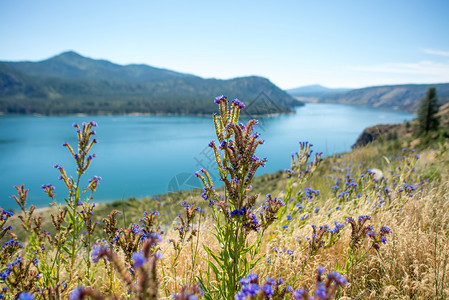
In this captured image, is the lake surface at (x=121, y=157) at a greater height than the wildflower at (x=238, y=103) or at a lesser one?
lesser

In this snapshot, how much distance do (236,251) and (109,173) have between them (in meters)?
41.3

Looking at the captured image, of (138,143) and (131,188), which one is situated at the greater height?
(138,143)

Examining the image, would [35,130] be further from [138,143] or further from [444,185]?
[444,185]

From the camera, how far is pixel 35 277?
5.82ft

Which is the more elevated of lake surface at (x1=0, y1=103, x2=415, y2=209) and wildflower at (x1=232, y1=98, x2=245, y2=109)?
wildflower at (x1=232, y1=98, x2=245, y2=109)

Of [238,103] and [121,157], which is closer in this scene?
[238,103]

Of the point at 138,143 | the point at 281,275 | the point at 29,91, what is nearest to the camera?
the point at 281,275

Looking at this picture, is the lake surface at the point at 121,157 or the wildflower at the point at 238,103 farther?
the lake surface at the point at 121,157

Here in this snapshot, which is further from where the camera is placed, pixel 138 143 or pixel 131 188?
pixel 138 143

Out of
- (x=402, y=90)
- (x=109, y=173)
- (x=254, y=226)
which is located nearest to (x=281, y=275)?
(x=254, y=226)

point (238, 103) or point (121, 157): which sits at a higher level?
point (238, 103)

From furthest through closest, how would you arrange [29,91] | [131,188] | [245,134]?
[29,91], [131,188], [245,134]

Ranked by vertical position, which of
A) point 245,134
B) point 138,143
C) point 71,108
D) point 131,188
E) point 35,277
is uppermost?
point 71,108

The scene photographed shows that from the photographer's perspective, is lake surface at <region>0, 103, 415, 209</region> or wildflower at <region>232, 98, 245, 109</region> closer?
wildflower at <region>232, 98, 245, 109</region>
